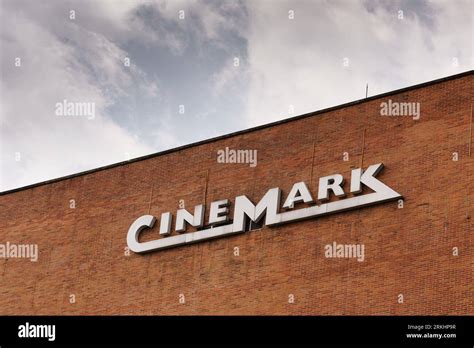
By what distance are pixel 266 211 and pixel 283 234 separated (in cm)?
92

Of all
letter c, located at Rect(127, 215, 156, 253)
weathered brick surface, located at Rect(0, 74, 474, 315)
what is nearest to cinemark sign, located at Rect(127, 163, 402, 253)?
letter c, located at Rect(127, 215, 156, 253)

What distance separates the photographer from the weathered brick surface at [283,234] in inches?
877

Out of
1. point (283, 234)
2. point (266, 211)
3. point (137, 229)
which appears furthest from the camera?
point (137, 229)

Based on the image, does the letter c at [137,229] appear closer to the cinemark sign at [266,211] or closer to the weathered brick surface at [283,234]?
the cinemark sign at [266,211]

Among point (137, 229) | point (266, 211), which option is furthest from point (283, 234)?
point (137, 229)

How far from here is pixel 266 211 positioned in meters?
25.3

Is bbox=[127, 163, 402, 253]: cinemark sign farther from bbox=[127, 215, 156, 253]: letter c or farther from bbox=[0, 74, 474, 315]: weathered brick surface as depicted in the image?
bbox=[0, 74, 474, 315]: weathered brick surface

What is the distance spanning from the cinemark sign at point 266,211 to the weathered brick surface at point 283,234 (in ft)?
0.78

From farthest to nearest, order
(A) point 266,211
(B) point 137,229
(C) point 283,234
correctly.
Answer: (B) point 137,229 → (A) point 266,211 → (C) point 283,234

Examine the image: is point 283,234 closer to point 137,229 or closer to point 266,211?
point 266,211

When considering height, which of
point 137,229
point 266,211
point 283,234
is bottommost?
point 283,234

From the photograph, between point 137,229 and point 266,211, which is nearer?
point 266,211
